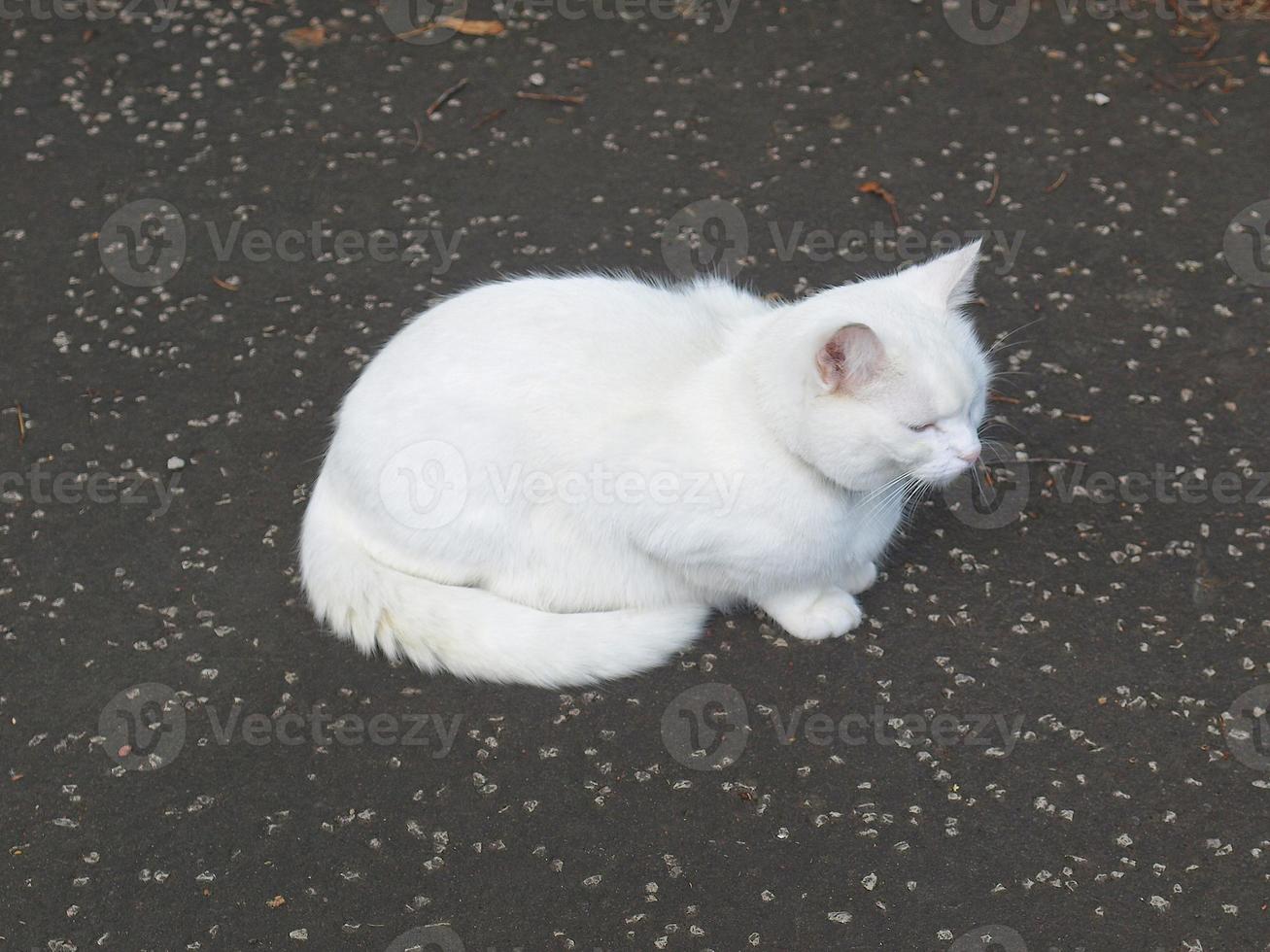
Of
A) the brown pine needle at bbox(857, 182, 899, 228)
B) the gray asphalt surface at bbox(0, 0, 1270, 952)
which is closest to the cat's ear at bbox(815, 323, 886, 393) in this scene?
the gray asphalt surface at bbox(0, 0, 1270, 952)

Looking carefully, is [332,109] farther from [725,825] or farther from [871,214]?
[725,825]

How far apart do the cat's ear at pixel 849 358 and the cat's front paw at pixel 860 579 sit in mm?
504

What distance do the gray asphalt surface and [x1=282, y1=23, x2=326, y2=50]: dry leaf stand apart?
0.04 feet

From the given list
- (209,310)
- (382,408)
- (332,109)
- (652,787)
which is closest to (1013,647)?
(652,787)

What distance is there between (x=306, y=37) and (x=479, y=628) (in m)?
2.14

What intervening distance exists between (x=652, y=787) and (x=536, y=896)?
244 mm

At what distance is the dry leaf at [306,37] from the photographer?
3.39 metres

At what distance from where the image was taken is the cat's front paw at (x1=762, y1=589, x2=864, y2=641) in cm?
205

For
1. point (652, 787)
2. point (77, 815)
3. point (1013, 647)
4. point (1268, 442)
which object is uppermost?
point (1268, 442)

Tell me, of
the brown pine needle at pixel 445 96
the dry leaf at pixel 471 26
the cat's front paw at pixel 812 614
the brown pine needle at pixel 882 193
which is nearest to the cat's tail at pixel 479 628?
the cat's front paw at pixel 812 614

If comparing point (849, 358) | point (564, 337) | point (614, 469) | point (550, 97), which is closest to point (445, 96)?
point (550, 97)

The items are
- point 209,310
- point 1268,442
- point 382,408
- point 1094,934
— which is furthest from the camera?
point 209,310

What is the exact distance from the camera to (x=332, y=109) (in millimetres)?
3223

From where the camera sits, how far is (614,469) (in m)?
1.90
